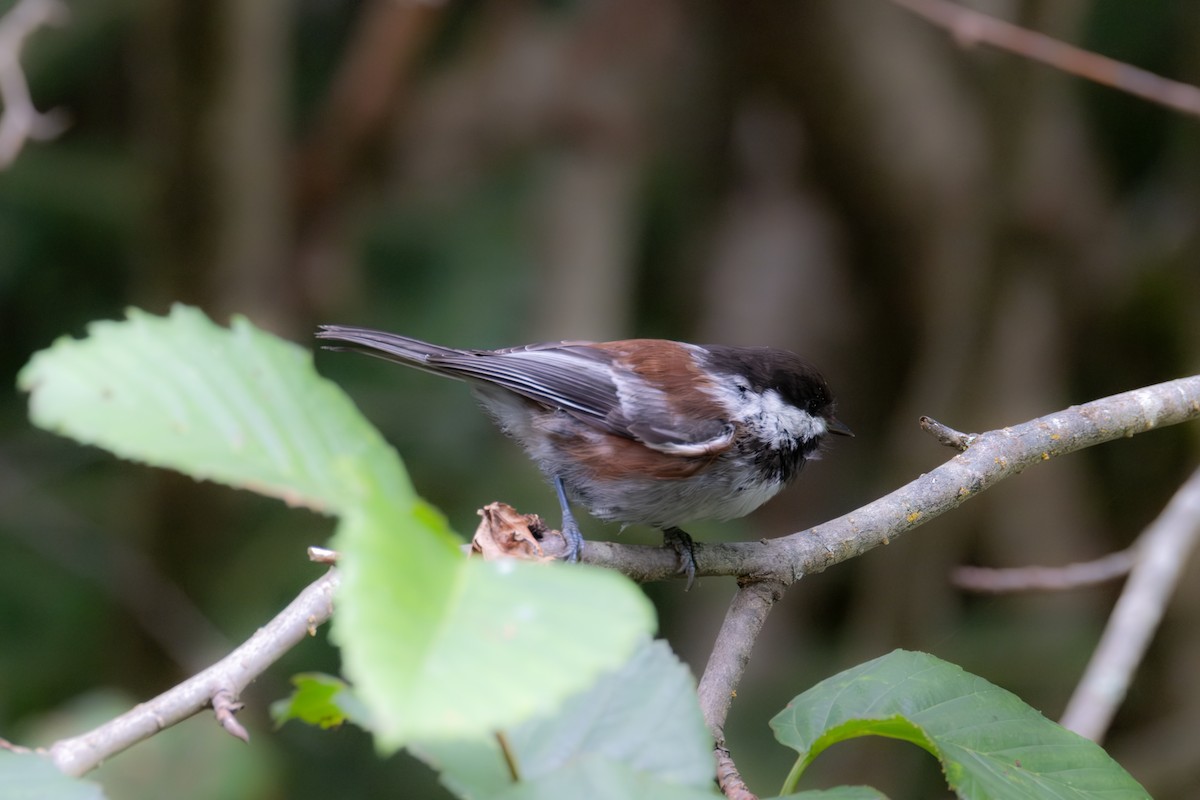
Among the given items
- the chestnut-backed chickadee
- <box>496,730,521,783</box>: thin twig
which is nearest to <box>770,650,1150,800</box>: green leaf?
<box>496,730,521,783</box>: thin twig

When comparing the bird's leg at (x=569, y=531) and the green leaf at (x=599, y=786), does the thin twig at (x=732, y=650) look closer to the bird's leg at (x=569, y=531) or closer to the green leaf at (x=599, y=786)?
the bird's leg at (x=569, y=531)

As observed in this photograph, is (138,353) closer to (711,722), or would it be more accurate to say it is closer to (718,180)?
(711,722)

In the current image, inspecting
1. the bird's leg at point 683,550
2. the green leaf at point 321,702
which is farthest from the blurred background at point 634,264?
the green leaf at point 321,702

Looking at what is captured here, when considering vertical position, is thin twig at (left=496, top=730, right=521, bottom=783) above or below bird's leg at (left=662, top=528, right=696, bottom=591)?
above

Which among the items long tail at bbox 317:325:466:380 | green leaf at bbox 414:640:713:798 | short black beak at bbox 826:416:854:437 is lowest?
long tail at bbox 317:325:466:380

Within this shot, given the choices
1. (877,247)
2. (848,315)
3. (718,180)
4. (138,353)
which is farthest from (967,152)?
Result: (138,353)

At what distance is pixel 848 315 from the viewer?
261 inches

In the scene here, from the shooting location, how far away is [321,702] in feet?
4.30

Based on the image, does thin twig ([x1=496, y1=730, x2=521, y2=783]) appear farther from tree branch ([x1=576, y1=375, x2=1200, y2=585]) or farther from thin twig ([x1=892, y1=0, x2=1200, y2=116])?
thin twig ([x1=892, y1=0, x2=1200, y2=116])

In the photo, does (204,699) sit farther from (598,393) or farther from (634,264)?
(634,264)

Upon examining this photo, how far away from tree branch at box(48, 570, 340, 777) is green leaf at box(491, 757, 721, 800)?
0.48 meters

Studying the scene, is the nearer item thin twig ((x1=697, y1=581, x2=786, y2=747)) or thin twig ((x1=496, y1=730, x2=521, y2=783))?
thin twig ((x1=496, y1=730, x2=521, y2=783))

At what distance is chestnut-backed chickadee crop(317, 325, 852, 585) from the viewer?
3.15 m

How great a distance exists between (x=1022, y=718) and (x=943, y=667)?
13 centimetres
